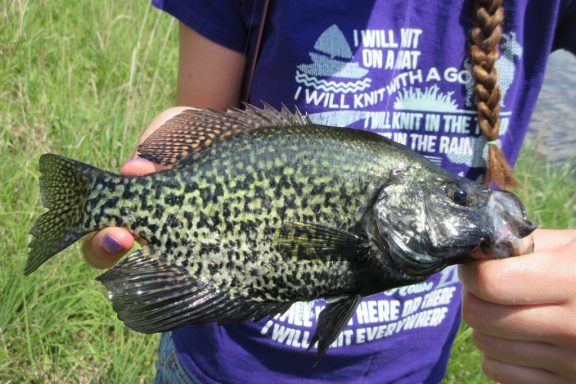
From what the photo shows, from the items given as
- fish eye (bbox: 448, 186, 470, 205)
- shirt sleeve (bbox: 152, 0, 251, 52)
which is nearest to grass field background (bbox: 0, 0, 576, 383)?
shirt sleeve (bbox: 152, 0, 251, 52)

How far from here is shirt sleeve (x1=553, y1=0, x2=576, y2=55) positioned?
6.68 feet

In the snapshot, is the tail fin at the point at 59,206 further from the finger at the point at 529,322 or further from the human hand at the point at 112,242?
the finger at the point at 529,322

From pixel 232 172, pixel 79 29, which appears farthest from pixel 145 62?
pixel 232 172

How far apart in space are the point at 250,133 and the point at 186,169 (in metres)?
0.19

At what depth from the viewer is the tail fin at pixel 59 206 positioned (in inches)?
63.4

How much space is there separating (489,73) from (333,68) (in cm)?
51

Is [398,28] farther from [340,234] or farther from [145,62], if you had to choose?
[145,62]

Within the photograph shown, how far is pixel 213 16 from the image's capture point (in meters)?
2.08

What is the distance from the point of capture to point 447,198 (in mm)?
1479

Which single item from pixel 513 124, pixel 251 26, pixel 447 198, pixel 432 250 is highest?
pixel 251 26

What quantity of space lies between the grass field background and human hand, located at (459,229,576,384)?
73.0 inches

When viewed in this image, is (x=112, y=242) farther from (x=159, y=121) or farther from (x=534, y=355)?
(x=534, y=355)

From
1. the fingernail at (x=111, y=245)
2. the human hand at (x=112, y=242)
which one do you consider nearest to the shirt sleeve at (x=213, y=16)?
the human hand at (x=112, y=242)

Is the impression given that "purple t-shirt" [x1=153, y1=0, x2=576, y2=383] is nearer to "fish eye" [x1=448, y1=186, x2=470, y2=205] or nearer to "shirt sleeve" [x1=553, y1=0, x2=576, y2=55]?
"shirt sleeve" [x1=553, y1=0, x2=576, y2=55]
